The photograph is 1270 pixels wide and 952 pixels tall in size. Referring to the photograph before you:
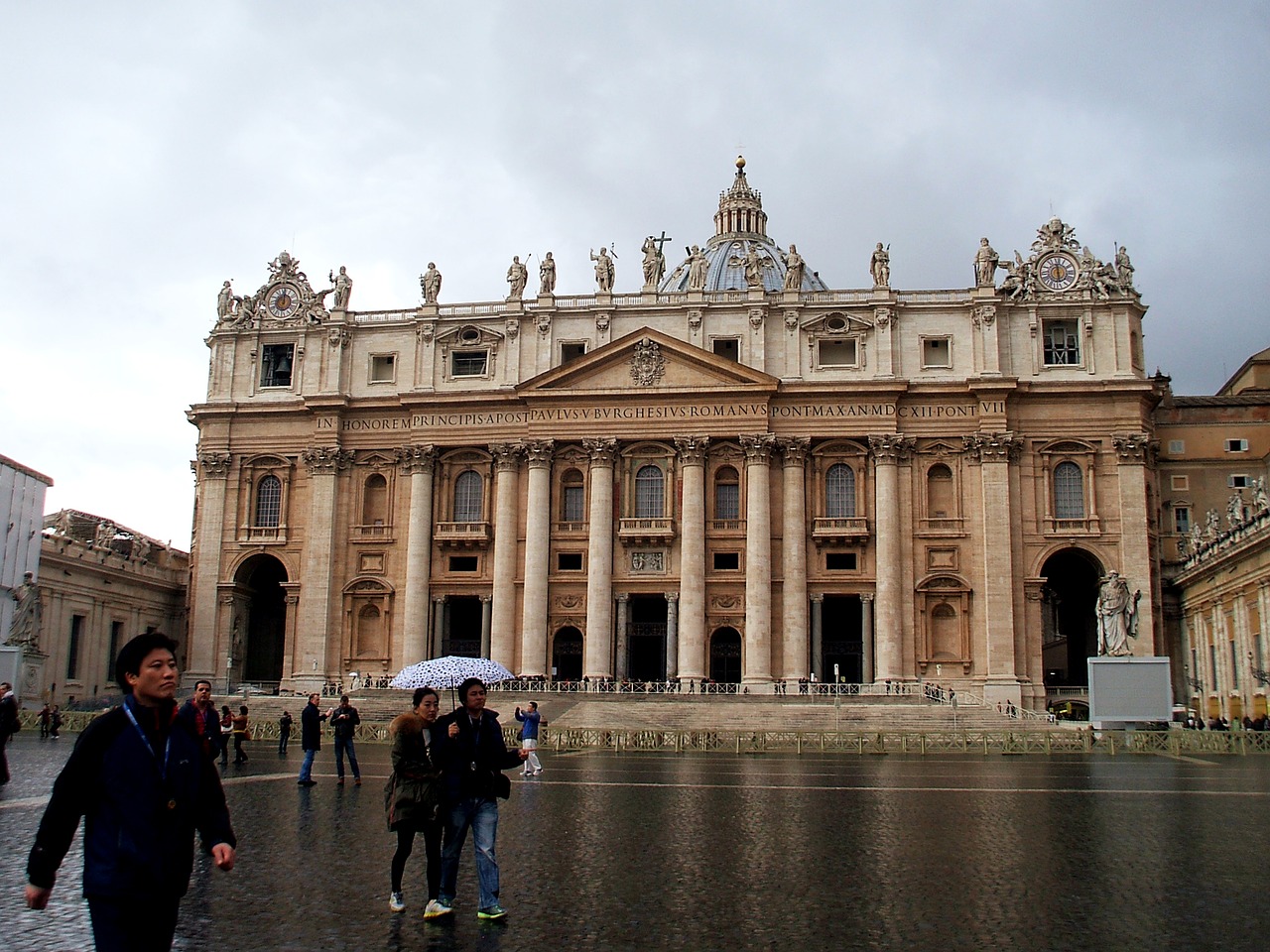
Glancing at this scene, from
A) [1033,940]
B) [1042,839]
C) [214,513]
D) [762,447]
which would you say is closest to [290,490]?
[214,513]

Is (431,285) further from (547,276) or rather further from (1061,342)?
(1061,342)

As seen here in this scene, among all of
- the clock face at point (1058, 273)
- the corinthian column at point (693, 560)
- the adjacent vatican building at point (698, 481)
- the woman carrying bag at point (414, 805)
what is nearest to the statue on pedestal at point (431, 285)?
the adjacent vatican building at point (698, 481)

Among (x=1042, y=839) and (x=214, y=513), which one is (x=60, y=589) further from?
(x=1042, y=839)

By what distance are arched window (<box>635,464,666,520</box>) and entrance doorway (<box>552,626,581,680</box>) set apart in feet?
20.4

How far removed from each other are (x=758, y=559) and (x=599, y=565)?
22.9ft

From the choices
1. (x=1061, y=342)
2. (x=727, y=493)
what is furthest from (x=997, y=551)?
(x=727, y=493)

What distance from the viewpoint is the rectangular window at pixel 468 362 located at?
2415 inches

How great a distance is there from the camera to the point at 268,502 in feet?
204

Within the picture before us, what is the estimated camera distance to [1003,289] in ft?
194

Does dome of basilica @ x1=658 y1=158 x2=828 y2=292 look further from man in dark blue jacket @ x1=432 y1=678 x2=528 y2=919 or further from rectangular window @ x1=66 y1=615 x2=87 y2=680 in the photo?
man in dark blue jacket @ x1=432 y1=678 x2=528 y2=919

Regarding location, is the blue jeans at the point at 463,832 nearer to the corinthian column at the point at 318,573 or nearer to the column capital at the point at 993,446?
the column capital at the point at 993,446

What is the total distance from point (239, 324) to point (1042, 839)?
5511cm

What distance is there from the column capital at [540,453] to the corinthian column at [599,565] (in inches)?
66.1

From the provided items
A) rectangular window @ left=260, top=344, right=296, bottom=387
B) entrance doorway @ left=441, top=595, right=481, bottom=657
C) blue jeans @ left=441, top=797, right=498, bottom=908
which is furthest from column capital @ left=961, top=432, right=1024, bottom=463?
blue jeans @ left=441, top=797, right=498, bottom=908
